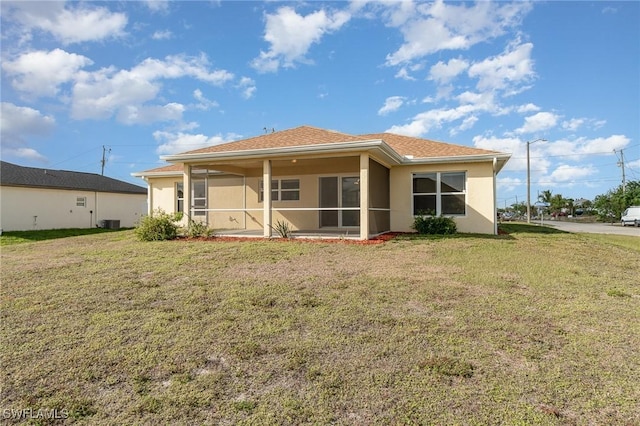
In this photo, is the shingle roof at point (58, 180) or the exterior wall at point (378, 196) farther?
the shingle roof at point (58, 180)

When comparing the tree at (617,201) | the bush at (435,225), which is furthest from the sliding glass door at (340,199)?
the tree at (617,201)

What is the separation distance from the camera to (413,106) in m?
19.5

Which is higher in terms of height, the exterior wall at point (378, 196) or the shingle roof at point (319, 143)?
the shingle roof at point (319, 143)

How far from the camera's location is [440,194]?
13.9 metres

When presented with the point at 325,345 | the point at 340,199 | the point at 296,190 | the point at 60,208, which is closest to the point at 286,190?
the point at 296,190

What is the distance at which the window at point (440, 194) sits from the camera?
1373 cm

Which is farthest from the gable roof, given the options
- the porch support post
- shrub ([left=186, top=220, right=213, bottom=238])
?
shrub ([left=186, top=220, right=213, bottom=238])

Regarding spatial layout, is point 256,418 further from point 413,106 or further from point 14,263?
point 413,106

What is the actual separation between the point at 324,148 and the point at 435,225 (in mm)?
5141

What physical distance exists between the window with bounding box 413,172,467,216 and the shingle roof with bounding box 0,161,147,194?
21.3m

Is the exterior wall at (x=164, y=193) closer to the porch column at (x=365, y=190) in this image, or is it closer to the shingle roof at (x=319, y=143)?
the shingle roof at (x=319, y=143)

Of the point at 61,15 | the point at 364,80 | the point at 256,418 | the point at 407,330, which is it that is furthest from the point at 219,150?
the point at 256,418

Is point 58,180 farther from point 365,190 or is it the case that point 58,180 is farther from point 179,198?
point 365,190

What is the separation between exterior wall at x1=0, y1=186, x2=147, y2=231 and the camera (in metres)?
20.0
